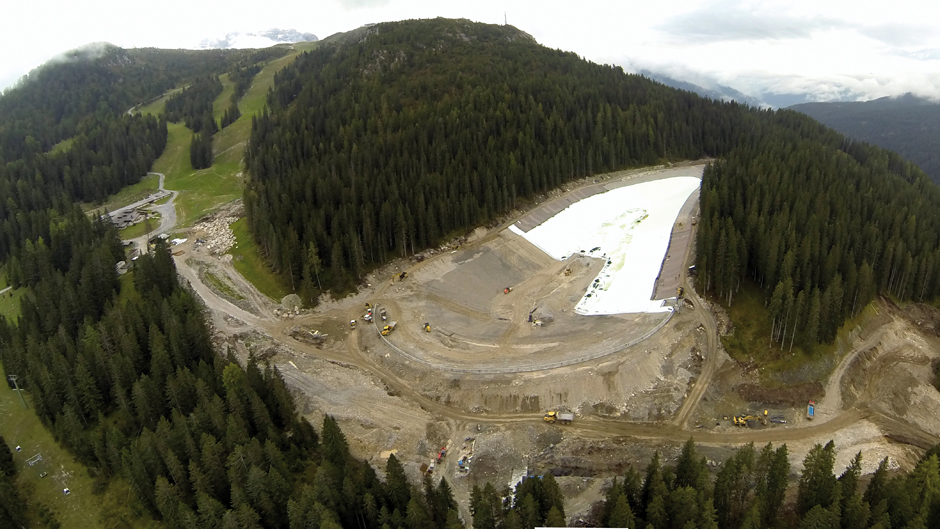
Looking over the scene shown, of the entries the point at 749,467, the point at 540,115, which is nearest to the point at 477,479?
the point at 749,467

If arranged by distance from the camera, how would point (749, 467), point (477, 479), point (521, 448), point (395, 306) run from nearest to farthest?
point (749, 467) < point (477, 479) < point (521, 448) < point (395, 306)

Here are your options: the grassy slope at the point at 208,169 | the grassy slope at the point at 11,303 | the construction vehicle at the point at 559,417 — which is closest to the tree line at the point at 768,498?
the construction vehicle at the point at 559,417

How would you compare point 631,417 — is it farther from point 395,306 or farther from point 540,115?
point 540,115

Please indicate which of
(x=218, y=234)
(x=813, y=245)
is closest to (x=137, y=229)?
(x=218, y=234)

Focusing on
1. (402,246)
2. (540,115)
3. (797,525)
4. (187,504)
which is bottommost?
(797,525)

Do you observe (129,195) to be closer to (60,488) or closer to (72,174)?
(72,174)

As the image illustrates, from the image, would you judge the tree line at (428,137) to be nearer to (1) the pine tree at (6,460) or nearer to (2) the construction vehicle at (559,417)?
(1) the pine tree at (6,460)
